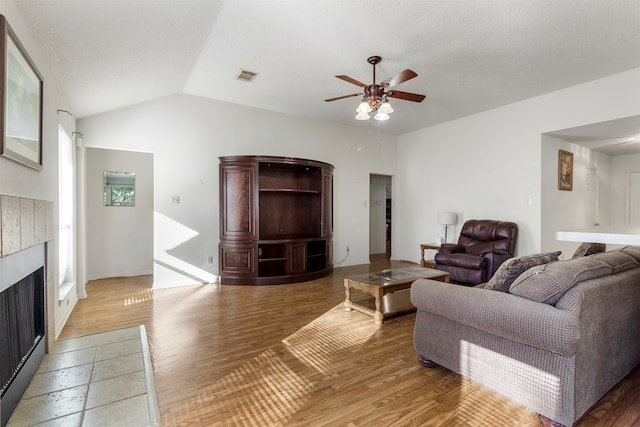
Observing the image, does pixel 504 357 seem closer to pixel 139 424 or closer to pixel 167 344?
pixel 139 424

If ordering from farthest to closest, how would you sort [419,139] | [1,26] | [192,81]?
[419,139]
[192,81]
[1,26]

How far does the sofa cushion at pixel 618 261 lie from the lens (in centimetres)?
192

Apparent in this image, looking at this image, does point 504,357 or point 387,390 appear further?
point 387,390

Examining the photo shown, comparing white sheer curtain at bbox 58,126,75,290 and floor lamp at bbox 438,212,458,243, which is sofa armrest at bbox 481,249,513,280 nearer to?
floor lamp at bbox 438,212,458,243

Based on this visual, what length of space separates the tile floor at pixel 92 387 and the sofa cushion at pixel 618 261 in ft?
9.42

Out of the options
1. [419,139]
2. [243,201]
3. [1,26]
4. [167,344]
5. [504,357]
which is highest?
[419,139]

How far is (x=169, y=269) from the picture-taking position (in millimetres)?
4730

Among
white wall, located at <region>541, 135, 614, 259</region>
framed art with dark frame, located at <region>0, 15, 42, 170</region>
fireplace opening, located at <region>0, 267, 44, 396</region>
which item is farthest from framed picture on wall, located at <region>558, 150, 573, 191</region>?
fireplace opening, located at <region>0, 267, 44, 396</region>

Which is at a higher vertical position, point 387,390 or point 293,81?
point 293,81

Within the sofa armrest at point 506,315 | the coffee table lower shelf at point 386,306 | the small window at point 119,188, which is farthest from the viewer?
the small window at point 119,188

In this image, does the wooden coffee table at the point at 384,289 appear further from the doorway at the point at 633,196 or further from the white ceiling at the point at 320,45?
the doorway at the point at 633,196

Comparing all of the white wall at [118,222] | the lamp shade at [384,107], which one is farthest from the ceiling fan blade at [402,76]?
the white wall at [118,222]

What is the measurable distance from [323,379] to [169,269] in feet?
11.7

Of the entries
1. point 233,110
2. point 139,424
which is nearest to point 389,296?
point 139,424
